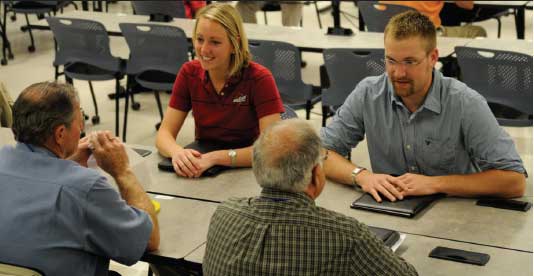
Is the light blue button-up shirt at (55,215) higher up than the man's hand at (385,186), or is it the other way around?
the light blue button-up shirt at (55,215)

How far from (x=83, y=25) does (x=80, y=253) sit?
3600 mm

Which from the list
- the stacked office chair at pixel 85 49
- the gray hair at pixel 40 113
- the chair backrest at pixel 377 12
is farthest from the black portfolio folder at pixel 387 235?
the chair backrest at pixel 377 12

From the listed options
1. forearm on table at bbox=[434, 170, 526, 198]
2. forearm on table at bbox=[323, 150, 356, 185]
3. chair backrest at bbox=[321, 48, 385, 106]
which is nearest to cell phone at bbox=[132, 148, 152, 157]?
forearm on table at bbox=[323, 150, 356, 185]

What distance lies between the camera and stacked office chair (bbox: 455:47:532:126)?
463 cm

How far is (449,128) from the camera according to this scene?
3.04 meters

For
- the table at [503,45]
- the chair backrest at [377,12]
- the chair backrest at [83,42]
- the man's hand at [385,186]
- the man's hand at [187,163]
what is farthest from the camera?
the chair backrest at [377,12]

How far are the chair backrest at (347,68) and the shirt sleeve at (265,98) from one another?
4.60 feet

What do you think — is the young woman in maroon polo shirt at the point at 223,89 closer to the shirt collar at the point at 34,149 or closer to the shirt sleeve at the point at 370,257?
the shirt collar at the point at 34,149

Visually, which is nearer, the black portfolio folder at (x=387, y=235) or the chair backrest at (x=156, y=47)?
the black portfolio folder at (x=387, y=235)

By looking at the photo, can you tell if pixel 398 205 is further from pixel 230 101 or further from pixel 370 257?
pixel 230 101

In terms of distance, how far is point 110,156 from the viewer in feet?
8.95

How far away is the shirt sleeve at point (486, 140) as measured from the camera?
291cm

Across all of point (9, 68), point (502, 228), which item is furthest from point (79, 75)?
point (502, 228)

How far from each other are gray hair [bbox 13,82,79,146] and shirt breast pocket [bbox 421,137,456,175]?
1.30m
